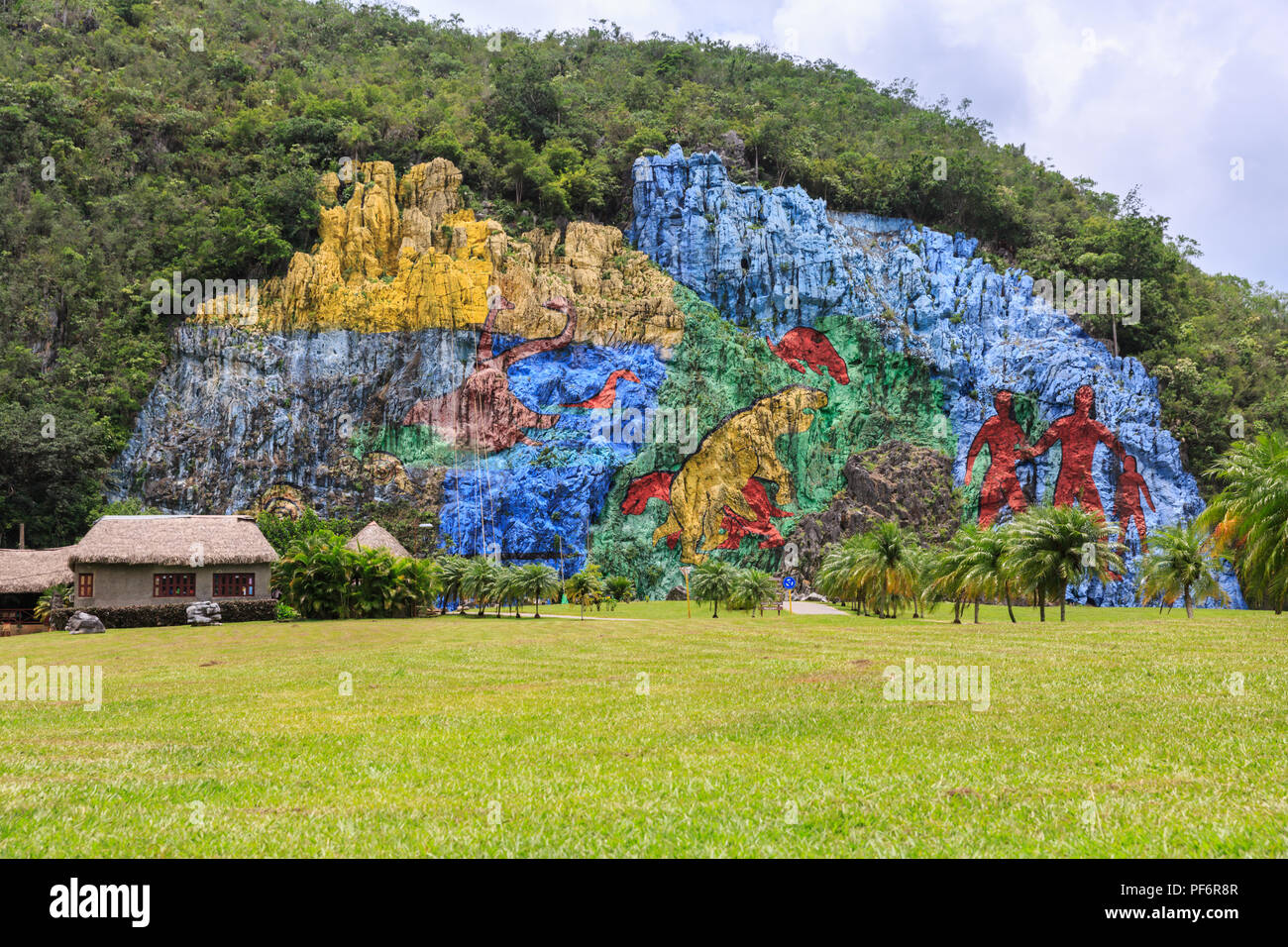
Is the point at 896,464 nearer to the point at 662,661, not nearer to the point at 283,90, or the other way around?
the point at 662,661

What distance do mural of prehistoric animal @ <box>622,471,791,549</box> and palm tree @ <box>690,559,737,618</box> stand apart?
734cm

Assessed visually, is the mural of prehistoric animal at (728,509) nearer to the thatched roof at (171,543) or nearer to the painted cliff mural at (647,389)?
the painted cliff mural at (647,389)

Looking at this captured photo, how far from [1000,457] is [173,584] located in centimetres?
5485

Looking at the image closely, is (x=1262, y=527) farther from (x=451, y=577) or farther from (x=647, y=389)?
(x=647, y=389)

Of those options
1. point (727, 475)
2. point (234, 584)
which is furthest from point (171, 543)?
point (727, 475)

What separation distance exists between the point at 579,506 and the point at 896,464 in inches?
923

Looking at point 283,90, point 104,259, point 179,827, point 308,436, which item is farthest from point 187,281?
point 179,827

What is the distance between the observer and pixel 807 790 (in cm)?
770

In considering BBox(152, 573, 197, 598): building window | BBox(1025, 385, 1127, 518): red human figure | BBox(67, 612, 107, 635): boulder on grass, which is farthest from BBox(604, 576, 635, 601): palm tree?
BBox(1025, 385, 1127, 518): red human figure

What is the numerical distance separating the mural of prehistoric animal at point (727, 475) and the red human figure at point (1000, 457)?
523 inches

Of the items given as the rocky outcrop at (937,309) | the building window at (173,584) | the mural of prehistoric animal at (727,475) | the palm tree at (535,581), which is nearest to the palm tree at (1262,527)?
the palm tree at (535,581)

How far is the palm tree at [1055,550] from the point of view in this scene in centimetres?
3475

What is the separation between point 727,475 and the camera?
6144 cm
